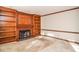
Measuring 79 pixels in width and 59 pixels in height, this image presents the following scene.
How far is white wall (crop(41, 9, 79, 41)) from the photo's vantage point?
5689 mm

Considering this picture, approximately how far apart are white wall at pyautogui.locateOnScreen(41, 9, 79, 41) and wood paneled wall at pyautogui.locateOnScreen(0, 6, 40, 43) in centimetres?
170

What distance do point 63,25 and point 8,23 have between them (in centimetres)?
340

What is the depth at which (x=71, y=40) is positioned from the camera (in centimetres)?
605

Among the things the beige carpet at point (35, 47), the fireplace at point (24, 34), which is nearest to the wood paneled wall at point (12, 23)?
the fireplace at point (24, 34)

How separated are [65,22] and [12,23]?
325 centimetres

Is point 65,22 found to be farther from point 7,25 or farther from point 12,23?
point 7,25

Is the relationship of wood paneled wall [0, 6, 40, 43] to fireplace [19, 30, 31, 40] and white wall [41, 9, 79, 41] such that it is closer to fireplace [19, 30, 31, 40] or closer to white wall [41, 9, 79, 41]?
fireplace [19, 30, 31, 40]

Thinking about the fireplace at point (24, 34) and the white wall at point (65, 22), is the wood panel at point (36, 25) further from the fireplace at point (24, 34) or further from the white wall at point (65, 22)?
the white wall at point (65, 22)

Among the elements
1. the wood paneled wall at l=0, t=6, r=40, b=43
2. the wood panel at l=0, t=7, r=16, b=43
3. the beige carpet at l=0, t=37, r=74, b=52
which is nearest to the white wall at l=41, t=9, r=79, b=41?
the beige carpet at l=0, t=37, r=74, b=52

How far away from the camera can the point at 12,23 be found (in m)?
6.10

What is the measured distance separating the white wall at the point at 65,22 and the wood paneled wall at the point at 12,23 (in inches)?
66.8

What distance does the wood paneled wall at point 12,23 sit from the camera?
5484 mm
